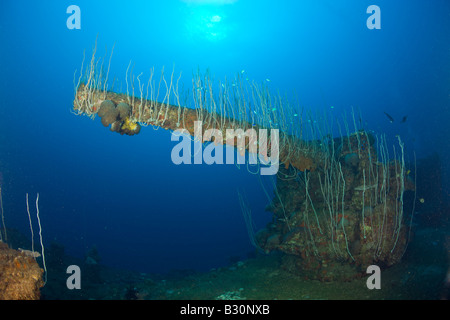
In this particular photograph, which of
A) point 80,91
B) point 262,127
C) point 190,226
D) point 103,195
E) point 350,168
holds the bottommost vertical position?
point 190,226

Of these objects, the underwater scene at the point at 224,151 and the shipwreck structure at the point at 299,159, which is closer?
the shipwreck structure at the point at 299,159

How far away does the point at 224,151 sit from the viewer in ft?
76.6

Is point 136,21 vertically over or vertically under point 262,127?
over

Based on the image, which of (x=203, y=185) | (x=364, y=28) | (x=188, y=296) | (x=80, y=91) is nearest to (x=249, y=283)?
(x=188, y=296)

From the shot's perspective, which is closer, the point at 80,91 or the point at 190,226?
A: the point at 80,91

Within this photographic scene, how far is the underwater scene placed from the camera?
5.17 metres

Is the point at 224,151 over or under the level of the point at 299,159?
over

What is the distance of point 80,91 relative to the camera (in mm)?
4793

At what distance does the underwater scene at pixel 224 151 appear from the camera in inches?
203

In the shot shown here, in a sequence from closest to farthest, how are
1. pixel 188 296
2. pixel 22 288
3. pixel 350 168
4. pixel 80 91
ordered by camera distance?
pixel 22 288
pixel 80 91
pixel 188 296
pixel 350 168

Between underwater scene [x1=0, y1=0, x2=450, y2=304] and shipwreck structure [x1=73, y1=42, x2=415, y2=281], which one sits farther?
underwater scene [x1=0, y1=0, x2=450, y2=304]

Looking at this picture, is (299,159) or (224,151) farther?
(224,151)
